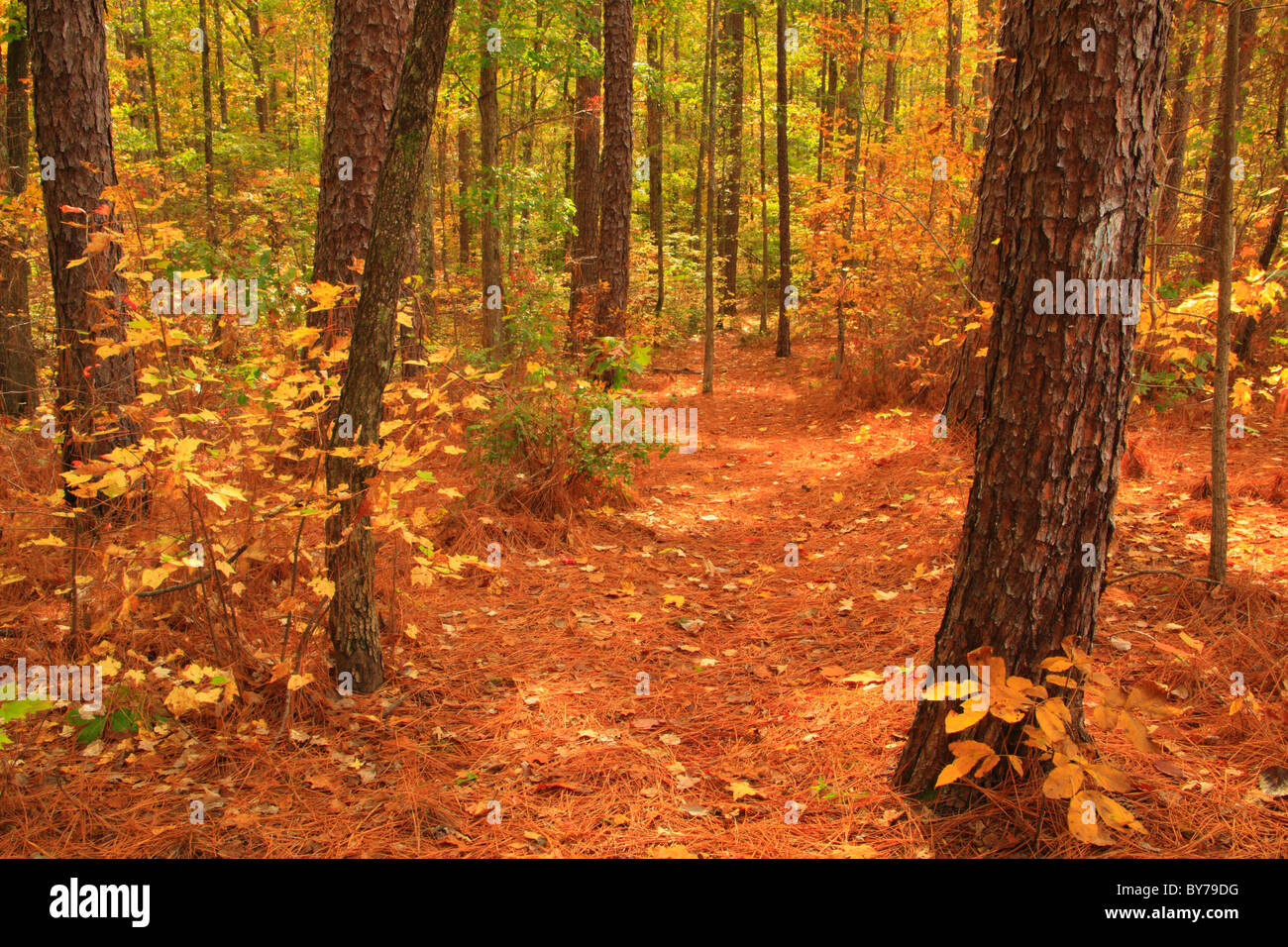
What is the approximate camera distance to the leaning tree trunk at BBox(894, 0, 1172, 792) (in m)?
2.18

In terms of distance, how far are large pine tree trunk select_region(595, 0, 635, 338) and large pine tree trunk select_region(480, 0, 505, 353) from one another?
119cm

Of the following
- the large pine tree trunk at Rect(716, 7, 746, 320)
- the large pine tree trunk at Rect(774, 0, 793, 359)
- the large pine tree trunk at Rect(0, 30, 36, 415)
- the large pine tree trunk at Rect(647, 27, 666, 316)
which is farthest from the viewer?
the large pine tree trunk at Rect(647, 27, 666, 316)

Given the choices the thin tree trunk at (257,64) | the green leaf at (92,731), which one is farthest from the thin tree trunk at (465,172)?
the green leaf at (92,731)

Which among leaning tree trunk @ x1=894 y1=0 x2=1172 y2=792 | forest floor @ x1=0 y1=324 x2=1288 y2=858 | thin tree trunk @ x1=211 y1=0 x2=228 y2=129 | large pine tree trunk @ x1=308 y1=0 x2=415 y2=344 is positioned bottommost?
forest floor @ x1=0 y1=324 x2=1288 y2=858

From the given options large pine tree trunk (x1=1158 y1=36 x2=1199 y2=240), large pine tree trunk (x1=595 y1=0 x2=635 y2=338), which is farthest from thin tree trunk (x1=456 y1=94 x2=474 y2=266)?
large pine tree trunk (x1=1158 y1=36 x2=1199 y2=240)

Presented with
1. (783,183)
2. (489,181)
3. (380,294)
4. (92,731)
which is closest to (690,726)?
(380,294)

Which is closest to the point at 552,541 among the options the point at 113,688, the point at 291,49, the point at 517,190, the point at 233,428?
the point at 233,428

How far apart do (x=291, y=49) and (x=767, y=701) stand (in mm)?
18178

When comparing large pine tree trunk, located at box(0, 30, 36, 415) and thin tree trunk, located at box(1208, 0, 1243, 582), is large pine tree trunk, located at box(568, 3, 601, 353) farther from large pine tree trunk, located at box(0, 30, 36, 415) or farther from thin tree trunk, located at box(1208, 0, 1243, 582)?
thin tree trunk, located at box(1208, 0, 1243, 582)

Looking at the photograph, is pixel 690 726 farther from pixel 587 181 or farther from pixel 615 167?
pixel 587 181

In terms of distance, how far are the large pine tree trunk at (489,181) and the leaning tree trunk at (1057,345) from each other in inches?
224

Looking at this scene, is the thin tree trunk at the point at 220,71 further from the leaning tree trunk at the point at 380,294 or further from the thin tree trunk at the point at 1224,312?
the thin tree trunk at the point at 1224,312

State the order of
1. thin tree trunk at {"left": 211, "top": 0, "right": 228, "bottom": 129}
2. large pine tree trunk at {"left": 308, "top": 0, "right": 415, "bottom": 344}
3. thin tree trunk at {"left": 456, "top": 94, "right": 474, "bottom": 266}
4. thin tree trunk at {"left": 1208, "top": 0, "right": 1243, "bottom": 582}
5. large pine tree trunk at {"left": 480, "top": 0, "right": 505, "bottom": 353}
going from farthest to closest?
thin tree trunk at {"left": 211, "top": 0, "right": 228, "bottom": 129} → thin tree trunk at {"left": 456, "top": 94, "right": 474, "bottom": 266} → large pine tree trunk at {"left": 480, "top": 0, "right": 505, "bottom": 353} → large pine tree trunk at {"left": 308, "top": 0, "right": 415, "bottom": 344} → thin tree trunk at {"left": 1208, "top": 0, "right": 1243, "bottom": 582}

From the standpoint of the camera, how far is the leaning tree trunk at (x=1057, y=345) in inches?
85.9
